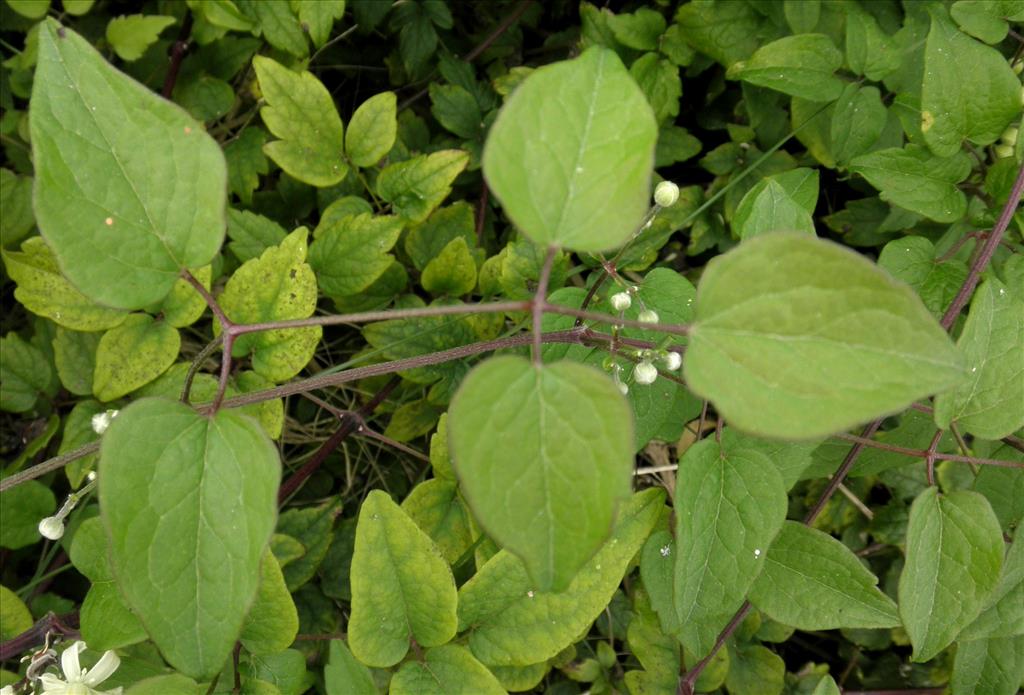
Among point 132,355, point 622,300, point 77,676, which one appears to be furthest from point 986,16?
point 77,676

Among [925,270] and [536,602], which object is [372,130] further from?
[925,270]

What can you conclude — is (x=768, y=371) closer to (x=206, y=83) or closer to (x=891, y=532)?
(x=891, y=532)

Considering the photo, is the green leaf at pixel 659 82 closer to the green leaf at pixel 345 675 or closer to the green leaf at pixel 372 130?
the green leaf at pixel 372 130

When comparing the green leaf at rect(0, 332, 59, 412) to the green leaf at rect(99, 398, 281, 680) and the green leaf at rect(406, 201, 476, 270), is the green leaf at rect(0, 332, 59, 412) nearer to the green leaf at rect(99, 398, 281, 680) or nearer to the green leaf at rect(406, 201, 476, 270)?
the green leaf at rect(406, 201, 476, 270)

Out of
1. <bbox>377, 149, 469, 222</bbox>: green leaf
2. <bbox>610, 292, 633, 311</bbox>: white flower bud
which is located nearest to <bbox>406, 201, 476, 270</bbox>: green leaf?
<bbox>377, 149, 469, 222</bbox>: green leaf

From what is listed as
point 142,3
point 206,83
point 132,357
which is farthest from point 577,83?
point 142,3
